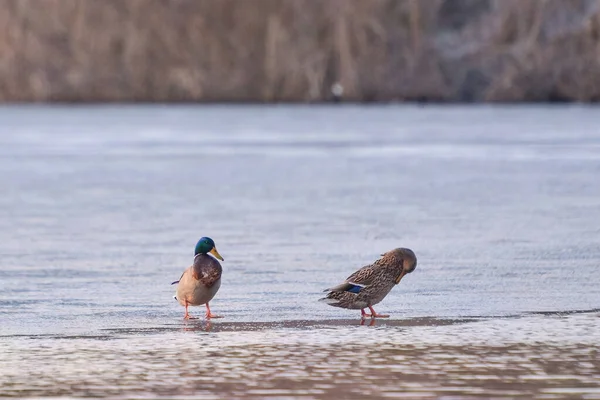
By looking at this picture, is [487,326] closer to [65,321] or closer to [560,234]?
[65,321]

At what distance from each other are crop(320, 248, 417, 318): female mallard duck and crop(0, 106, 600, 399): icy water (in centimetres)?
14

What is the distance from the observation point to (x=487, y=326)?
378 inches

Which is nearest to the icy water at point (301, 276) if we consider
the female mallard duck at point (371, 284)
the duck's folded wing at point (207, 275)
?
the female mallard duck at point (371, 284)

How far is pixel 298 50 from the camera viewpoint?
3066 inches

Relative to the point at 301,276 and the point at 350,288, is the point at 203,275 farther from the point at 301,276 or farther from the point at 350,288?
the point at 301,276

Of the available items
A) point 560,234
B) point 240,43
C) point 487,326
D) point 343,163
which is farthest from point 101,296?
point 240,43

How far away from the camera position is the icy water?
316 inches

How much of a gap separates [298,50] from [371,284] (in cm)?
6848

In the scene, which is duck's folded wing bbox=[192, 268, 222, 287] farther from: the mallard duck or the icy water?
the icy water

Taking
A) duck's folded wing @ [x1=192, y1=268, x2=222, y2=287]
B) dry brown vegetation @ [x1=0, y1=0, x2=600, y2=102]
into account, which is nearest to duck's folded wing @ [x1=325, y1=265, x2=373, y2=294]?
duck's folded wing @ [x1=192, y1=268, x2=222, y2=287]

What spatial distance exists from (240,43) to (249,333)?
7058 cm

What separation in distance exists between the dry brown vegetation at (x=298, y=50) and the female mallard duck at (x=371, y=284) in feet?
218

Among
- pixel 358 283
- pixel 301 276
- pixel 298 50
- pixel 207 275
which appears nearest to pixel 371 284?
pixel 358 283

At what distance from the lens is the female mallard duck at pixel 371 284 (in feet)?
32.4
